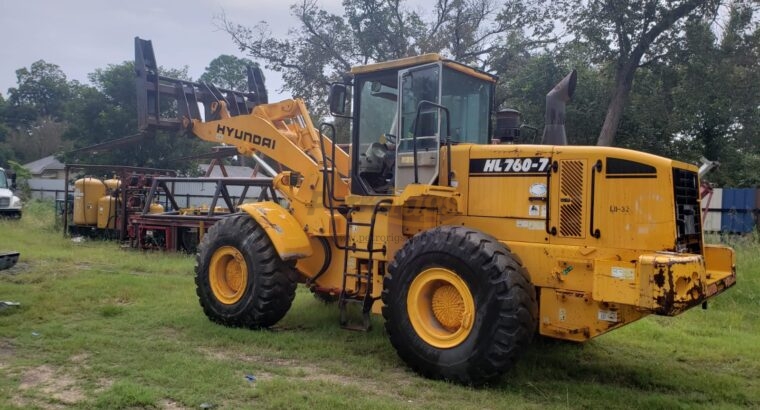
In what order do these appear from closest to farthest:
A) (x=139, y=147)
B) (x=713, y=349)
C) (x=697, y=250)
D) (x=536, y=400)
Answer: (x=536, y=400), (x=697, y=250), (x=713, y=349), (x=139, y=147)

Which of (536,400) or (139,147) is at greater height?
(139,147)

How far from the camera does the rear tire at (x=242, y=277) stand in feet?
22.9

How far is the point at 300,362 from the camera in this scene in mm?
6020

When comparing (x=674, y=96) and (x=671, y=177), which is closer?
(x=671, y=177)

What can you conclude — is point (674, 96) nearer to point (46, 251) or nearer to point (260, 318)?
point (260, 318)

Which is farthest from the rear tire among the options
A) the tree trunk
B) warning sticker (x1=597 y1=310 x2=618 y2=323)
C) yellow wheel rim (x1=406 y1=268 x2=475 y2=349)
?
the tree trunk

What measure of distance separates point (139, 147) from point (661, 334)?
31.0 meters

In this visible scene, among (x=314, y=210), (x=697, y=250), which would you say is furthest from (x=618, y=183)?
(x=314, y=210)

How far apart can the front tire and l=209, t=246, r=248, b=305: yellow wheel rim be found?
229 cm

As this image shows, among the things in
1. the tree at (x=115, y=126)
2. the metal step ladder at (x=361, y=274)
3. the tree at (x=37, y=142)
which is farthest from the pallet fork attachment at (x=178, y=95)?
the tree at (x=37, y=142)

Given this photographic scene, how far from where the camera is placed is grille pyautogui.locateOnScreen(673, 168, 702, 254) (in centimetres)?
521

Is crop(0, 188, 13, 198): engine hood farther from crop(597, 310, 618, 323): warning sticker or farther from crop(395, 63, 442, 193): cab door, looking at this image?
crop(597, 310, 618, 323): warning sticker

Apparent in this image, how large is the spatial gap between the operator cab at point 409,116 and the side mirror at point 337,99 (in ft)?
0.04

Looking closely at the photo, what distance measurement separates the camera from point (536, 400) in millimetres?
5012
